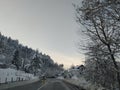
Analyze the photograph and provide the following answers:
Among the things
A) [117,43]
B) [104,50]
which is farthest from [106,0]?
[104,50]

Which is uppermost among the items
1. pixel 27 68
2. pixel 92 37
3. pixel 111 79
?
pixel 27 68

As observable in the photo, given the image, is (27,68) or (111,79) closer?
(111,79)

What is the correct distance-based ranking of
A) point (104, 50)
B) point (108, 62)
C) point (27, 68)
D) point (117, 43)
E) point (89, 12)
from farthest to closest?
point (27, 68), point (108, 62), point (104, 50), point (117, 43), point (89, 12)

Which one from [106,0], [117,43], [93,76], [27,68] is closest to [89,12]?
[106,0]

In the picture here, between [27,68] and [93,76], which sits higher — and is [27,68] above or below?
above

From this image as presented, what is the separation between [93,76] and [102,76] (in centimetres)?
343

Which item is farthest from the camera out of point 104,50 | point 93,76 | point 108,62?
point 93,76

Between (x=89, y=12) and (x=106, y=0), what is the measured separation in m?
0.88

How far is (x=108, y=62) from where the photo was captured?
2542 centimetres

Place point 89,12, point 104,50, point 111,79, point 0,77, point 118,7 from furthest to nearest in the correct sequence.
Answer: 1. point 0,77
2. point 111,79
3. point 104,50
4. point 118,7
5. point 89,12

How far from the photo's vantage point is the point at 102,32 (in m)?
23.0

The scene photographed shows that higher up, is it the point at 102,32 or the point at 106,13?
the point at 102,32

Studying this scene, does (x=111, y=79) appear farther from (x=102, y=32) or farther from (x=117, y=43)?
(x=117, y=43)

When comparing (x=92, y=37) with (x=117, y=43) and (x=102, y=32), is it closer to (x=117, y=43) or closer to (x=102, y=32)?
(x=102, y=32)
